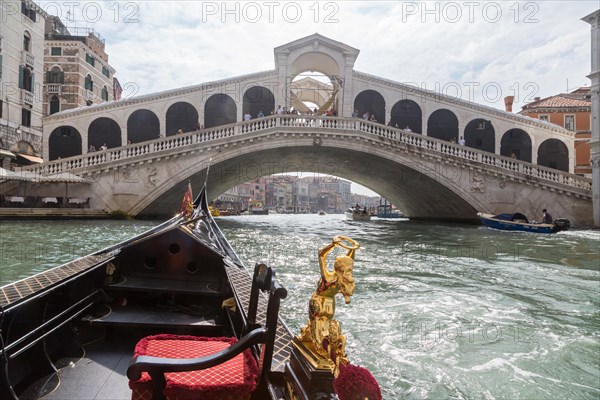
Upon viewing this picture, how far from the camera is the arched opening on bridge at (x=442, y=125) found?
1627 centimetres

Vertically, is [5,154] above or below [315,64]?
below

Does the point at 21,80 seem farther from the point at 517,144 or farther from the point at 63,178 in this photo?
the point at 517,144

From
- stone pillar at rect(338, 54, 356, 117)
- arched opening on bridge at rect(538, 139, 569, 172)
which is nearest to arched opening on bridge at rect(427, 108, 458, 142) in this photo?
stone pillar at rect(338, 54, 356, 117)

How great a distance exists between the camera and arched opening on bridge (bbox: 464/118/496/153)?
16.2 meters

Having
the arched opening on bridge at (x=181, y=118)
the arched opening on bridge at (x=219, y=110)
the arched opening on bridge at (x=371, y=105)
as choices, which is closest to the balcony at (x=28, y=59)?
the arched opening on bridge at (x=181, y=118)

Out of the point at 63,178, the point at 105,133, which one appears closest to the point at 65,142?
the point at 105,133

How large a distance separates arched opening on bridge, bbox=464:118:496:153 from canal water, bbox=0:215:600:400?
10.1 m

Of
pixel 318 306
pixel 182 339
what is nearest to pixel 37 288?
pixel 182 339

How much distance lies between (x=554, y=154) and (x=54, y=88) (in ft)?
77.5

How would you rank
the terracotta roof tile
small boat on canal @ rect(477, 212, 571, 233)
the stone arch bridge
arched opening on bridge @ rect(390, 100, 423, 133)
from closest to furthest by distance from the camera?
small boat on canal @ rect(477, 212, 571, 233) → the stone arch bridge → arched opening on bridge @ rect(390, 100, 423, 133) → the terracotta roof tile

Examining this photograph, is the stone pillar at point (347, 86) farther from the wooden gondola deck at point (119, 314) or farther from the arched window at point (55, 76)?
the arched window at point (55, 76)

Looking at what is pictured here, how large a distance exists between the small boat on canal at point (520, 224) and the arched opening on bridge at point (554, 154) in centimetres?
662

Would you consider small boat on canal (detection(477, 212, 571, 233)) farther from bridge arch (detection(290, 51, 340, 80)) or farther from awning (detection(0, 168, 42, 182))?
awning (detection(0, 168, 42, 182))

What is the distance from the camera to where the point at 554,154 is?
16625mm
